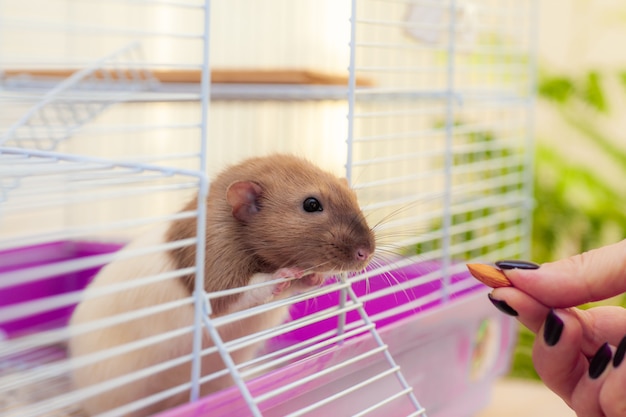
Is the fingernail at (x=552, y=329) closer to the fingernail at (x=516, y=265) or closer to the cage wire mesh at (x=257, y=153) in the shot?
the fingernail at (x=516, y=265)

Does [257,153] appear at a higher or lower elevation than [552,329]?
higher

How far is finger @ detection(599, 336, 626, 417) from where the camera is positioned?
36.1 inches

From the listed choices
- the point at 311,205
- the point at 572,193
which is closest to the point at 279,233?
the point at 311,205

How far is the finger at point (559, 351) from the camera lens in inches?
39.8

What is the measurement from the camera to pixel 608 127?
13.8 ft

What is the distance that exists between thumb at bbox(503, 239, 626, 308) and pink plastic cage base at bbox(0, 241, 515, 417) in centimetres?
33

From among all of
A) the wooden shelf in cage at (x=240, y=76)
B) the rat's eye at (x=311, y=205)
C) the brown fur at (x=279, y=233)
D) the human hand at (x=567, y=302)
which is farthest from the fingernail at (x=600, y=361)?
the wooden shelf in cage at (x=240, y=76)

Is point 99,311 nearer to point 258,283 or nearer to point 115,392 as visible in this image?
point 115,392

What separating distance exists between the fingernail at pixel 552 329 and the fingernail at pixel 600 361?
0.05 metres

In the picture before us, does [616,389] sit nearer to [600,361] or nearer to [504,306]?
[600,361]

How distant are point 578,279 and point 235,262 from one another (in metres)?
0.50

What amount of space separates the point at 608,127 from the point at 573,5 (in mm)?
719

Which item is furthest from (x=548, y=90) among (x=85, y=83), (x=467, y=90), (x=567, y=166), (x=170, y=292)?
(x=170, y=292)

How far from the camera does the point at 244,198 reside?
1.20m
